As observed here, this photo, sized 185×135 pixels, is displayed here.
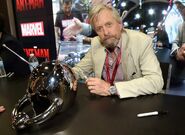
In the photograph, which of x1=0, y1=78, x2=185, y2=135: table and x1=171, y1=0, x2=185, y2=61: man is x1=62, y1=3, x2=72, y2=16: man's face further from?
x1=0, y1=78, x2=185, y2=135: table

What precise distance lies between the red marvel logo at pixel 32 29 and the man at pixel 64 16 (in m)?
0.24

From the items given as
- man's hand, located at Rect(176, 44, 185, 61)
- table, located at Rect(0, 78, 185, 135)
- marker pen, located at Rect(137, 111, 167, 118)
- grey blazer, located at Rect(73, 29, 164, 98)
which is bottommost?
man's hand, located at Rect(176, 44, 185, 61)

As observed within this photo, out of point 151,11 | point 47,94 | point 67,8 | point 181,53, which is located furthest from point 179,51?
point 47,94

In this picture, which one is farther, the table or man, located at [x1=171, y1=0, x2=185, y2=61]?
man, located at [x1=171, y1=0, x2=185, y2=61]

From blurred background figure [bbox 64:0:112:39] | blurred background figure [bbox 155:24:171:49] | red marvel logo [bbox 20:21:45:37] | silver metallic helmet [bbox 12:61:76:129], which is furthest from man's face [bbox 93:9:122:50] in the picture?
red marvel logo [bbox 20:21:45:37]

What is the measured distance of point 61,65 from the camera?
1.15m

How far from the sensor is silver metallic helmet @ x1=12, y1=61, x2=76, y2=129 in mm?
1027

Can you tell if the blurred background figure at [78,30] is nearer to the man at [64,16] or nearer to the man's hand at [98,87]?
the man at [64,16]

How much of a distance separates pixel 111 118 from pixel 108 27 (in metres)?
0.68

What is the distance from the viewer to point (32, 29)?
10.6ft

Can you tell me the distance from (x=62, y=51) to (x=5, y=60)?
109 centimetres

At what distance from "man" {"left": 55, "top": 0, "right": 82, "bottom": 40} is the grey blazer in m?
1.24

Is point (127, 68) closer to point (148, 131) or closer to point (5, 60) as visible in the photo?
point (148, 131)

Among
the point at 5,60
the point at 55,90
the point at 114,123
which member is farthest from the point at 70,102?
the point at 5,60
